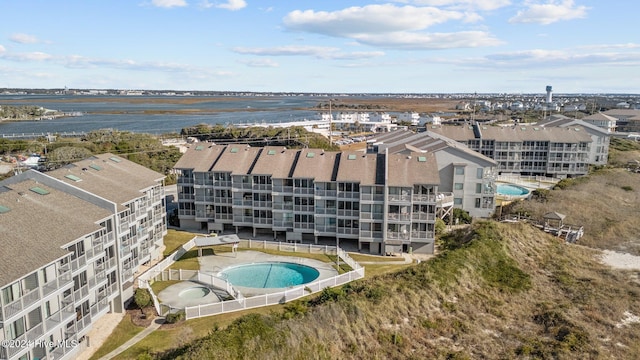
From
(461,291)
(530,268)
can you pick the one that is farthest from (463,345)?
(530,268)

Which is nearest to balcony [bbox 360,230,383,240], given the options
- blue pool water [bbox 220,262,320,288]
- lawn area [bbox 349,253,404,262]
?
lawn area [bbox 349,253,404,262]

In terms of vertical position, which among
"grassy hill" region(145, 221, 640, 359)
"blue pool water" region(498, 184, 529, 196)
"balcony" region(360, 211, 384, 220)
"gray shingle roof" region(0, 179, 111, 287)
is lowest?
"grassy hill" region(145, 221, 640, 359)

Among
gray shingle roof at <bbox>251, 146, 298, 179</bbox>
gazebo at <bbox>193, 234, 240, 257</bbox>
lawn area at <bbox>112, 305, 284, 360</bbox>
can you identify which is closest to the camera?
lawn area at <bbox>112, 305, 284, 360</bbox>

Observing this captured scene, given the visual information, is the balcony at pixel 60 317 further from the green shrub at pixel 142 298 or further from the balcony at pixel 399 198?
the balcony at pixel 399 198

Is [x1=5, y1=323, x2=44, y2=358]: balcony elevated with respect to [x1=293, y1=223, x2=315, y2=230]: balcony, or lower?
elevated

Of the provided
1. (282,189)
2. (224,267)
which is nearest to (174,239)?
(224,267)

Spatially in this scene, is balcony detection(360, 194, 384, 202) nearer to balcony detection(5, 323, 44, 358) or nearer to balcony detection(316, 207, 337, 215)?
balcony detection(316, 207, 337, 215)

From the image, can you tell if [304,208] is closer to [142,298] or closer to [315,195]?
Answer: [315,195]
